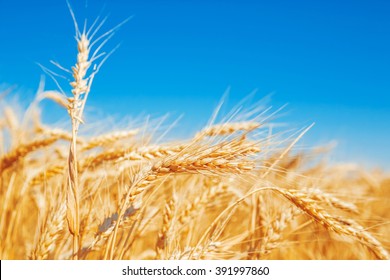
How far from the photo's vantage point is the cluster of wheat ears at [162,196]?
1152mm

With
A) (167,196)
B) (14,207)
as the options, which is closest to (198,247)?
(167,196)

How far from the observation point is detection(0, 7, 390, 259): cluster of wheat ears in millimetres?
1152

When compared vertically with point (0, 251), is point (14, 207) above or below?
above

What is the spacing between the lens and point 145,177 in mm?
1134

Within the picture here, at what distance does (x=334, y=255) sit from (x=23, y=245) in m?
1.50

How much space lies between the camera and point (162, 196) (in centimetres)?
175

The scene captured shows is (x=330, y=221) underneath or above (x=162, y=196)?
underneath

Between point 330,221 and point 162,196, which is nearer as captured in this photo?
point 330,221

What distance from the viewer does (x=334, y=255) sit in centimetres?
222
